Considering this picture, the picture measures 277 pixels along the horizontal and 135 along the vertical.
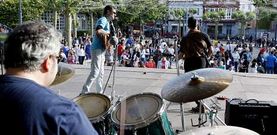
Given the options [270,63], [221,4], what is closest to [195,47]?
[270,63]

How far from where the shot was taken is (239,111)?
5.63 metres

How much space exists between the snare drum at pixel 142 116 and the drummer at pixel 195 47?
2.70 m

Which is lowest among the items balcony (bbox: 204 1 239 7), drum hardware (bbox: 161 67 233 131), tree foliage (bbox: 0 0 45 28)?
drum hardware (bbox: 161 67 233 131)

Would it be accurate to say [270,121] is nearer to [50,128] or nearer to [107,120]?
[107,120]

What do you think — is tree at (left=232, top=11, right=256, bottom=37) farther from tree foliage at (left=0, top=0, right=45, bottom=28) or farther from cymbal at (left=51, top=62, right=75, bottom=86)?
cymbal at (left=51, top=62, right=75, bottom=86)

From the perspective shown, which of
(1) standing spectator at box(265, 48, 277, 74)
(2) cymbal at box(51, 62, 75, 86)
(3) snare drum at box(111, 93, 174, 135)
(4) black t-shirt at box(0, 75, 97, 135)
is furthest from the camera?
(1) standing spectator at box(265, 48, 277, 74)

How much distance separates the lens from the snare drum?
13.3 ft

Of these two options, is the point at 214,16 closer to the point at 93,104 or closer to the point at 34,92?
the point at 93,104

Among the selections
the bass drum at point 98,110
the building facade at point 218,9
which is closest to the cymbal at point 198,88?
the bass drum at point 98,110

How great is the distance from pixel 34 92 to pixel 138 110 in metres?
2.66

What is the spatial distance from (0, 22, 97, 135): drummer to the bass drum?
2.57 meters

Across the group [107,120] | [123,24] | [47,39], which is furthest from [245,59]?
[123,24]

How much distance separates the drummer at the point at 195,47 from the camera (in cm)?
712

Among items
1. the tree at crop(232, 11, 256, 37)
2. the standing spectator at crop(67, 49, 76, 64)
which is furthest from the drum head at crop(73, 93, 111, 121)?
the tree at crop(232, 11, 256, 37)
